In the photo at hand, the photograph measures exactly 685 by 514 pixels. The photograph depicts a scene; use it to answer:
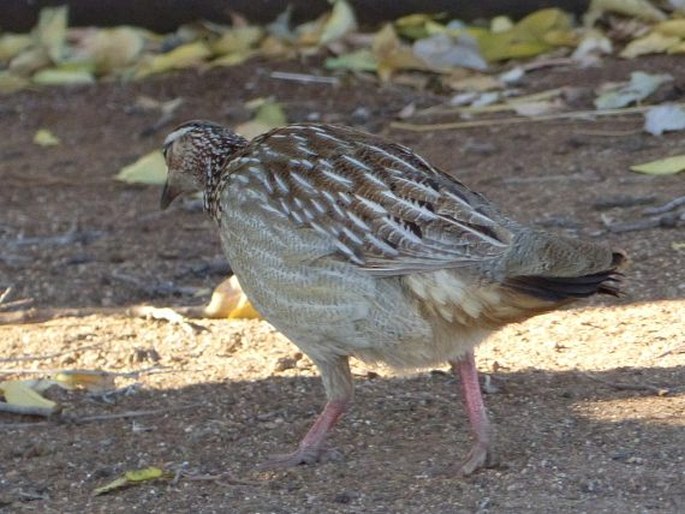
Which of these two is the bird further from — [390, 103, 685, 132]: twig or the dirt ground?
[390, 103, 685, 132]: twig

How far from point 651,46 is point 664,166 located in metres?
1.84

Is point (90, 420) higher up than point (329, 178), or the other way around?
point (329, 178)

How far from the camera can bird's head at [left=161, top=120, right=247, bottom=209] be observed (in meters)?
5.55

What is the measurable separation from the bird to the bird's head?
0.43m

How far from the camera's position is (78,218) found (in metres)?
7.91

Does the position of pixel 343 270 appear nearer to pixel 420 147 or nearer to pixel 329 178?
pixel 329 178

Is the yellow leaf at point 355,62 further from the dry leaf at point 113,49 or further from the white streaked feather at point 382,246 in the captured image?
the white streaked feather at point 382,246

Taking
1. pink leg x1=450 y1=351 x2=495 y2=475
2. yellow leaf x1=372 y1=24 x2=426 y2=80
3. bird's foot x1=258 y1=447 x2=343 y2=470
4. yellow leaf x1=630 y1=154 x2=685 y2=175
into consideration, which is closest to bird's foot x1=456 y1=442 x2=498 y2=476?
pink leg x1=450 y1=351 x2=495 y2=475

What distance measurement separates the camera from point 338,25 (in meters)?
9.77

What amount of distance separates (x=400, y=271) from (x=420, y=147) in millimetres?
3812

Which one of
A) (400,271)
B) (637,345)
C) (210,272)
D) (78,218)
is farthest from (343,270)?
(78,218)

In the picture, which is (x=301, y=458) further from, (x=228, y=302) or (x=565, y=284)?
(x=228, y=302)

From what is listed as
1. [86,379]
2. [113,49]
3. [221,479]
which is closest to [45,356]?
[86,379]

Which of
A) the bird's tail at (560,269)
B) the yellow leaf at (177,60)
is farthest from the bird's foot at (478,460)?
the yellow leaf at (177,60)
